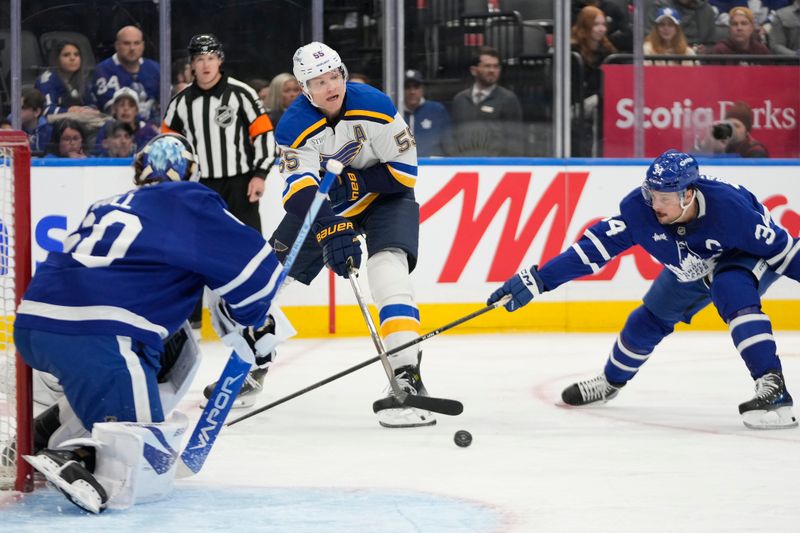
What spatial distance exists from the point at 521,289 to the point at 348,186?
63 cm

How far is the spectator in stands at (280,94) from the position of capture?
6.08 meters

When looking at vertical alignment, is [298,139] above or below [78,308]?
above

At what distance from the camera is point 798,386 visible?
439cm

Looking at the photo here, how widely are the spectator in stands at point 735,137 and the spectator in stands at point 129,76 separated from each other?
8.09ft

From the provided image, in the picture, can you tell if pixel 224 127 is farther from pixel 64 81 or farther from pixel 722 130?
pixel 722 130

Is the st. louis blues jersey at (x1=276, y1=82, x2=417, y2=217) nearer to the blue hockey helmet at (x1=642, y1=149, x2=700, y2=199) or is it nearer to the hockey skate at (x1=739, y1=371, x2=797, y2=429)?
the blue hockey helmet at (x1=642, y1=149, x2=700, y2=199)

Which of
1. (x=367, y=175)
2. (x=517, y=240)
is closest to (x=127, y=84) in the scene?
(x=517, y=240)

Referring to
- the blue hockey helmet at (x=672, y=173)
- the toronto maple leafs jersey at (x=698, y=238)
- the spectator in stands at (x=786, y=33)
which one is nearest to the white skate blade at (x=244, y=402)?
the toronto maple leafs jersey at (x=698, y=238)

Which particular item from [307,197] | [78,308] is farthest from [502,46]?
[78,308]

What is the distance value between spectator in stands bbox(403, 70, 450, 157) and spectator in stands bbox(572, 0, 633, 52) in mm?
745

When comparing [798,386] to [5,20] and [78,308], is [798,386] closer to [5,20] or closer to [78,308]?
[78,308]

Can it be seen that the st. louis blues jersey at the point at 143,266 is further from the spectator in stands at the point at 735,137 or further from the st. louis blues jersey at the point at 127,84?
the spectator in stands at the point at 735,137

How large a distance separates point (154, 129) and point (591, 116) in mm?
1937

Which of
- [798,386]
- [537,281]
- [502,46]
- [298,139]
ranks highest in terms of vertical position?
[502,46]
